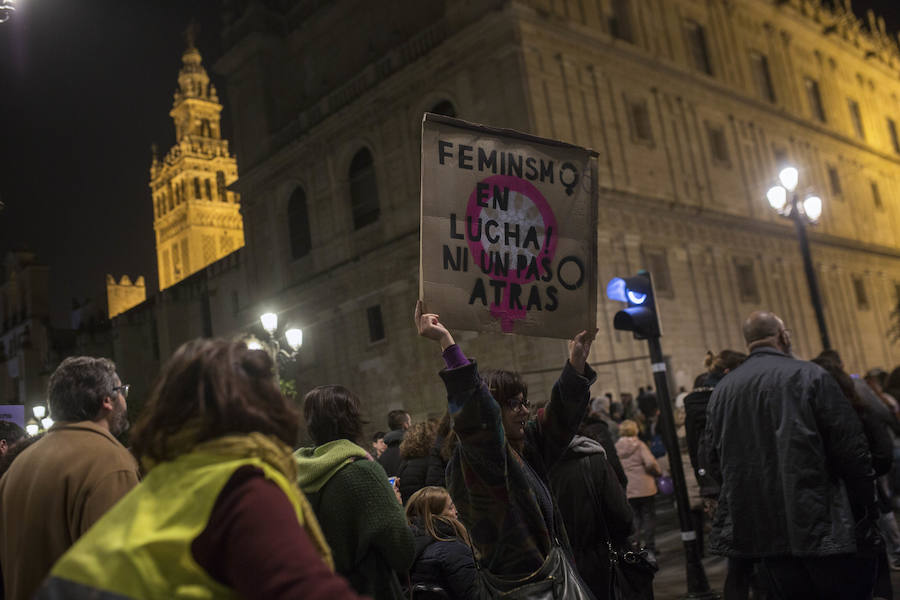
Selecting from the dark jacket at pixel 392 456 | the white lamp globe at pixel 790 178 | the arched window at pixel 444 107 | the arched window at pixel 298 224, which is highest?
the arched window at pixel 444 107

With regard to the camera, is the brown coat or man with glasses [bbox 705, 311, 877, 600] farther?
man with glasses [bbox 705, 311, 877, 600]

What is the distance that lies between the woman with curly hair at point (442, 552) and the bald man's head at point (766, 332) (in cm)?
183

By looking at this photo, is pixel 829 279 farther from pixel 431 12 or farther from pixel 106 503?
pixel 106 503

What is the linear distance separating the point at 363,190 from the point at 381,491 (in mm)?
23857

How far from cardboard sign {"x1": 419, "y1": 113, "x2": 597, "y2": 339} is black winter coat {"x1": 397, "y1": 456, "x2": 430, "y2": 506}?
2850mm

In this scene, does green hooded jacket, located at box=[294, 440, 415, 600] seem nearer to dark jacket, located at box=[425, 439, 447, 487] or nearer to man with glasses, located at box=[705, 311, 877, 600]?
man with glasses, located at box=[705, 311, 877, 600]

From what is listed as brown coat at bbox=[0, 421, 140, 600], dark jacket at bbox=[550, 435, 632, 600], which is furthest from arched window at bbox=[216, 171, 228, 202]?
brown coat at bbox=[0, 421, 140, 600]

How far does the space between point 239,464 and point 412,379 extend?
22447 mm

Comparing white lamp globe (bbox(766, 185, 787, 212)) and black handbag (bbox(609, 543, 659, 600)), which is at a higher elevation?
white lamp globe (bbox(766, 185, 787, 212))

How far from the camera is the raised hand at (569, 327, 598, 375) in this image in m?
3.57

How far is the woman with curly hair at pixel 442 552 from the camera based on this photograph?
4.32 meters

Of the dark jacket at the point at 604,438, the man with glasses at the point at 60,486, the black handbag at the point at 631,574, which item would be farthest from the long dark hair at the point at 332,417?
the dark jacket at the point at 604,438

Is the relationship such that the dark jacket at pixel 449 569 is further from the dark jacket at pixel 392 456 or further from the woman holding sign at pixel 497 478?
the dark jacket at pixel 392 456

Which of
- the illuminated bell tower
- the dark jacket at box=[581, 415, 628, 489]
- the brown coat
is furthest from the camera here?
the illuminated bell tower
